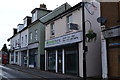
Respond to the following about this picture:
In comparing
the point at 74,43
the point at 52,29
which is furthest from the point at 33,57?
the point at 74,43

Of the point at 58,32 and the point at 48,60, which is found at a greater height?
the point at 58,32

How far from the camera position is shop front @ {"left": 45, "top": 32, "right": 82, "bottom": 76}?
1973 centimetres

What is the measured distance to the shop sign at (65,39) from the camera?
1938cm

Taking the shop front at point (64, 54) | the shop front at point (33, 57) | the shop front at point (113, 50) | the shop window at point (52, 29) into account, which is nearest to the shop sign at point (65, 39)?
the shop front at point (64, 54)

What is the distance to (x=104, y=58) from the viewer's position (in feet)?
A: 50.9


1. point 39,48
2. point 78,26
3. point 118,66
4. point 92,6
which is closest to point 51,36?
point 39,48

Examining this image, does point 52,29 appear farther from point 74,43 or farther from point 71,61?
point 74,43

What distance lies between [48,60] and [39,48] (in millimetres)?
3671

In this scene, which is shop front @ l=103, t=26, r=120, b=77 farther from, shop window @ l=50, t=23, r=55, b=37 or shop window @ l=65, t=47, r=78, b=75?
shop window @ l=50, t=23, r=55, b=37

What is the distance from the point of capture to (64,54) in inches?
867

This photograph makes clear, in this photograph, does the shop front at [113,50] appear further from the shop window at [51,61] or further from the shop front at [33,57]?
the shop front at [33,57]

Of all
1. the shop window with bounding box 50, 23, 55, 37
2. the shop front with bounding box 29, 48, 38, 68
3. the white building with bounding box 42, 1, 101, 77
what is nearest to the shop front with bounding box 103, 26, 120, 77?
the white building with bounding box 42, 1, 101, 77

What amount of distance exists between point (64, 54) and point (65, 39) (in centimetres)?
167

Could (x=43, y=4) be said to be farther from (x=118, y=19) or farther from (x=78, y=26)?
(x=118, y=19)
